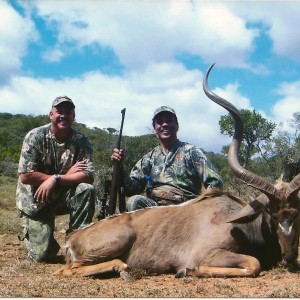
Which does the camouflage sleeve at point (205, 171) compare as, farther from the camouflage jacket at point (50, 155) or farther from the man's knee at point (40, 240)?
the man's knee at point (40, 240)

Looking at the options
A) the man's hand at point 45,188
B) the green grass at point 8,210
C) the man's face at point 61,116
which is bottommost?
the green grass at point 8,210

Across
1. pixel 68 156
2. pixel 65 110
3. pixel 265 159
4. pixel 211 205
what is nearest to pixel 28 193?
pixel 68 156

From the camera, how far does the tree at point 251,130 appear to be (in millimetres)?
22562

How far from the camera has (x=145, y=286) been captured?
16.9 feet

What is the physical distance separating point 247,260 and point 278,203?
65cm

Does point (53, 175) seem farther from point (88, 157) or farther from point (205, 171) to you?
point (205, 171)

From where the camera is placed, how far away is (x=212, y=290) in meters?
4.79

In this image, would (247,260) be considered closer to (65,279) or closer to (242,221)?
(242,221)

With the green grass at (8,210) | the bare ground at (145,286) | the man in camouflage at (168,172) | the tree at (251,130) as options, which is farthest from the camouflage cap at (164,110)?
the tree at (251,130)

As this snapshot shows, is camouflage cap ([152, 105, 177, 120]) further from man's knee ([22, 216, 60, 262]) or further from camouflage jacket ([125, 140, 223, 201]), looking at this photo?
man's knee ([22, 216, 60, 262])

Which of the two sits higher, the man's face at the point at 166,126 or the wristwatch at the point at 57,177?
the man's face at the point at 166,126

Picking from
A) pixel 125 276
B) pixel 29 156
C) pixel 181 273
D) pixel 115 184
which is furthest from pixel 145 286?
pixel 29 156

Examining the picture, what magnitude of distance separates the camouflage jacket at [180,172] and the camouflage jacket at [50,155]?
0.69 m

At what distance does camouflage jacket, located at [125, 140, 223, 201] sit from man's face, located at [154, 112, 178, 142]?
0.13 m
